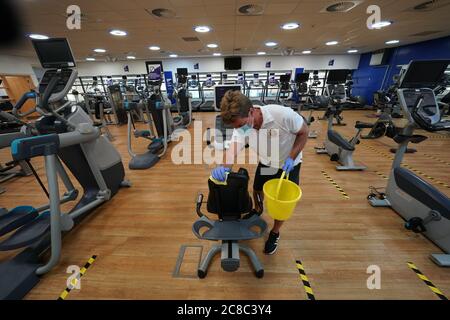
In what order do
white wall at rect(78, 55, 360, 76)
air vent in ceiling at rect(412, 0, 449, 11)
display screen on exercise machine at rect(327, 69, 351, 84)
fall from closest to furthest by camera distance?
1. air vent in ceiling at rect(412, 0, 449, 11)
2. display screen on exercise machine at rect(327, 69, 351, 84)
3. white wall at rect(78, 55, 360, 76)

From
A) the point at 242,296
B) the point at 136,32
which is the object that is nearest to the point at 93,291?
the point at 242,296

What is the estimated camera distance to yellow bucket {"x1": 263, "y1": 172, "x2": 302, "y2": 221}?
121 centimetres

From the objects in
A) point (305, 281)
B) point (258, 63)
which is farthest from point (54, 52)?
point (258, 63)

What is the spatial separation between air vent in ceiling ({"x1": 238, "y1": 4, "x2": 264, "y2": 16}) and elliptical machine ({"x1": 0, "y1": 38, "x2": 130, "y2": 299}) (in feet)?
10.9

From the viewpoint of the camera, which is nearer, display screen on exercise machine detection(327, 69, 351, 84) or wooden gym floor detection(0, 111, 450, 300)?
wooden gym floor detection(0, 111, 450, 300)

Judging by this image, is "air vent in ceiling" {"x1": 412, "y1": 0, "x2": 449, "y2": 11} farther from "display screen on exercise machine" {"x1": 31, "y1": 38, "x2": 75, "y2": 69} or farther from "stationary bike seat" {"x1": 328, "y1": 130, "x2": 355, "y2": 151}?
"display screen on exercise machine" {"x1": 31, "y1": 38, "x2": 75, "y2": 69}

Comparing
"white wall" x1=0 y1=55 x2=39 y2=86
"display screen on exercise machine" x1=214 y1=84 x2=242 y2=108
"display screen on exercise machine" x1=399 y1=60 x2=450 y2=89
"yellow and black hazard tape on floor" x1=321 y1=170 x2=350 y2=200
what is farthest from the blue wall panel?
"white wall" x1=0 y1=55 x2=39 y2=86

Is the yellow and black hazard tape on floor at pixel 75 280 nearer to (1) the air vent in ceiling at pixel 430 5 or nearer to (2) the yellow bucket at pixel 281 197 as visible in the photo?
(2) the yellow bucket at pixel 281 197

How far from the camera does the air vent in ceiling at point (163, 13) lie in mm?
3778

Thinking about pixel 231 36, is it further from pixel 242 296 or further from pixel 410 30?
pixel 242 296

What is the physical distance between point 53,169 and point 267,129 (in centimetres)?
181

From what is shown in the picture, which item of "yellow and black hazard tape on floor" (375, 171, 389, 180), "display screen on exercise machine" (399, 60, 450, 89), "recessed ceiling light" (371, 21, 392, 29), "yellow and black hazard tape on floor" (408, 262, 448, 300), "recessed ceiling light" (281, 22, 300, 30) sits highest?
"recessed ceiling light" (371, 21, 392, 29)

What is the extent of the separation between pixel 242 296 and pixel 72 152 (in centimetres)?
238

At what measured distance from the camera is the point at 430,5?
3746 millimetres
